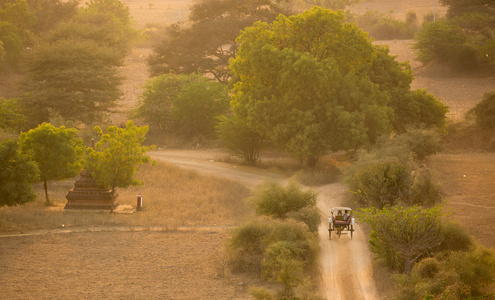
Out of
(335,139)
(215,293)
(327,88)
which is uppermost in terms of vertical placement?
(327,88)

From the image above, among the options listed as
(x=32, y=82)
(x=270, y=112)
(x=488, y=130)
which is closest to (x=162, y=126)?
(x=32, y=82)

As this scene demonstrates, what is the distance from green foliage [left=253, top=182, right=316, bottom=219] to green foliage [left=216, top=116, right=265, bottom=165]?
1232 cm

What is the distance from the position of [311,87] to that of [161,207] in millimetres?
11125

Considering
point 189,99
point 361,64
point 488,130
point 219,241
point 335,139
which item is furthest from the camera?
point 189,99

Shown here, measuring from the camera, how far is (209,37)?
53.0 meters

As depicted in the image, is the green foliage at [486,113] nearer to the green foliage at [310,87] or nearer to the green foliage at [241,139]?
the green foliage at [310,87]

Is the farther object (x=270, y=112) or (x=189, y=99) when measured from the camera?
(x=189, y=99)

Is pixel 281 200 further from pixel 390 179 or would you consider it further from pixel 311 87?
pixel 311 87

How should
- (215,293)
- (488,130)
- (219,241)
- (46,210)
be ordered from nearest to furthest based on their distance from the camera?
1. (215,293)
2. (219,241)
3. (46,210)
4. (488,130)

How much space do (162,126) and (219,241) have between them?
83.3 feet

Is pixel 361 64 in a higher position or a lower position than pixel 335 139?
higher

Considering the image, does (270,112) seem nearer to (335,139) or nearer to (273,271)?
(335,139)

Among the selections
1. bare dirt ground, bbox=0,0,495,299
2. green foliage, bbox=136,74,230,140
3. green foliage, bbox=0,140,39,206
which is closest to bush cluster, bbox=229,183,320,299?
bare dirt ground, bbox=0,0,495,299

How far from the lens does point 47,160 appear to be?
25.2 m
